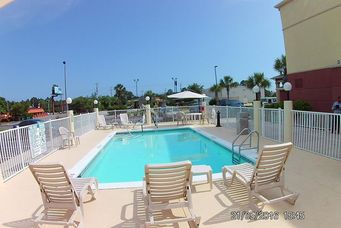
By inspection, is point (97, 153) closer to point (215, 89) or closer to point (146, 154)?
point (146, 154)

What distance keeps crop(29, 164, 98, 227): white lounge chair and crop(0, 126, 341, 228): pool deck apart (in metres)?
0.29

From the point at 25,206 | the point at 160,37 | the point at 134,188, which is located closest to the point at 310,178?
the point at 134,188

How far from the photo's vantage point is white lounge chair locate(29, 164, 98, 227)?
3.73m

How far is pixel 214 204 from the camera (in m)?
4.39

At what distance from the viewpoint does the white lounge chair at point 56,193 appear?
373cm

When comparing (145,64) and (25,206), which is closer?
(25,206)

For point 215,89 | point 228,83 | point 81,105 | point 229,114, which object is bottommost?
point 229,114

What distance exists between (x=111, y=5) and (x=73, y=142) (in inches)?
526

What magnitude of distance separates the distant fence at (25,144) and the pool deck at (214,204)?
0.67 metres

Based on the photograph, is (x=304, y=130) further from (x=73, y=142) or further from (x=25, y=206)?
(x=73, y=142)

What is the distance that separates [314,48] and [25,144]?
14.3 meters

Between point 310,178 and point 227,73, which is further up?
point 227,73

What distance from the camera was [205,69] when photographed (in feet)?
161

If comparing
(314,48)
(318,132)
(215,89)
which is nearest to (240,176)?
(318,132)
